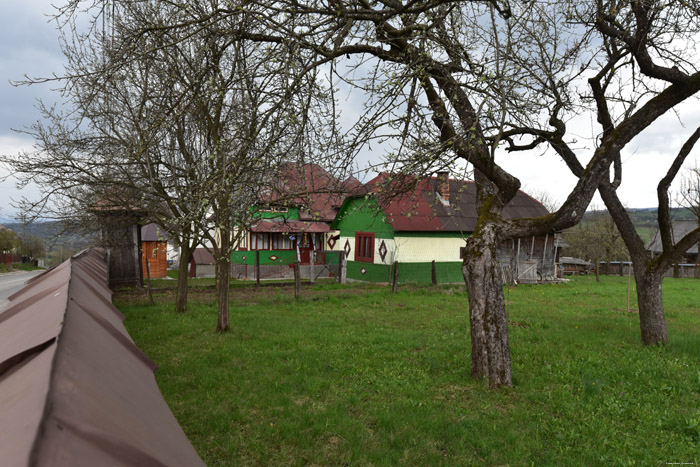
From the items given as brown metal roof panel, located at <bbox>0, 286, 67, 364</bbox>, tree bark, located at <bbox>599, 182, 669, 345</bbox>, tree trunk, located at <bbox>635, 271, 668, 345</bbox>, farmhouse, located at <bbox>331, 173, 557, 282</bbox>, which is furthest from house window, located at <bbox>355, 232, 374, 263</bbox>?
brown metal roof panel, located at <bbox>0, 286, 67, 364</bbox>

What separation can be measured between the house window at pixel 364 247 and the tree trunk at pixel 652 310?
15558 mm

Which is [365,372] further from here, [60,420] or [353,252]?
[353,252]

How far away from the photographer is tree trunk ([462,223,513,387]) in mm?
6199

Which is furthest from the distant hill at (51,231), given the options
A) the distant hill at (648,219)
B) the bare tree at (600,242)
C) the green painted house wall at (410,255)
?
the bare tree at (600,242)

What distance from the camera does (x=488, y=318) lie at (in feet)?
20.4

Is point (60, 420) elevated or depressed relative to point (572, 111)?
depressed

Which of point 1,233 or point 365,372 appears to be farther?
point 1,233

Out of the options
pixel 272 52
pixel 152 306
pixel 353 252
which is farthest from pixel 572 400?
pixel 353 252

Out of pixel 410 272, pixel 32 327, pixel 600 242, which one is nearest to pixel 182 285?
pixel 32 327

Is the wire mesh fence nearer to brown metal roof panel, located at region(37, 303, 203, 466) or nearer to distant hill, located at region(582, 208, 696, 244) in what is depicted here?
distant hill, located at region(582, 208, 696, 244)

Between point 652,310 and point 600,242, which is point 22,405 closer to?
point 652,310

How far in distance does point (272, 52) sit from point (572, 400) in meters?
5.78

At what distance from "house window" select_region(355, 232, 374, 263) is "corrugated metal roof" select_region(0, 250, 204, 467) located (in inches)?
846

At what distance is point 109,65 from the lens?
15.5ft
